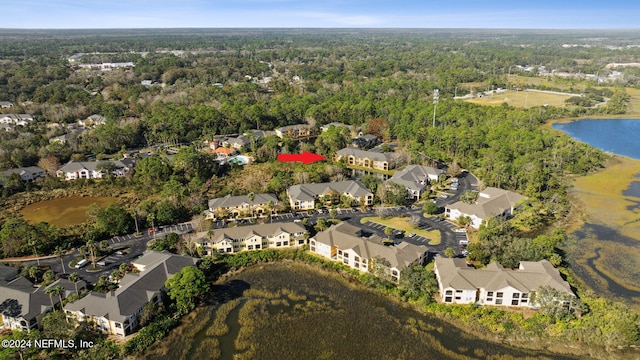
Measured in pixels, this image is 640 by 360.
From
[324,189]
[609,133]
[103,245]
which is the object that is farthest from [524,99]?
[103,245]

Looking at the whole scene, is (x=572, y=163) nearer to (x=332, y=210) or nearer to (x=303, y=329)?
(x=332, y=210)

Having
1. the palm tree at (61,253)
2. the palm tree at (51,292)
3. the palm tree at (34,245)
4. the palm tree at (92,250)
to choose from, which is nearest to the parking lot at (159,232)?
the palm tree at (92,250)

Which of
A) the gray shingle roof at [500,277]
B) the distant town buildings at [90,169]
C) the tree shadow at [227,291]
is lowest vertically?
the tree shadow at [227,291]

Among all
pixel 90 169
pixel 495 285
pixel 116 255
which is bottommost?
pixel 116 255

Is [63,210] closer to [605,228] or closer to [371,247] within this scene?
[371,247]

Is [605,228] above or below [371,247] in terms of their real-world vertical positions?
below

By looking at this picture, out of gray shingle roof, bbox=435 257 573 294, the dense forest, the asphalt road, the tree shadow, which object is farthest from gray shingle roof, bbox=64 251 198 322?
gray shingle roof, bbox=435 257 573 294

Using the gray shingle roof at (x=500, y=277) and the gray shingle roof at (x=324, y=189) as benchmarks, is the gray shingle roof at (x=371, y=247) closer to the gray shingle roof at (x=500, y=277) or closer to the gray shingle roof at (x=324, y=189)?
the gray shingle roof at (x=500, y=277)
